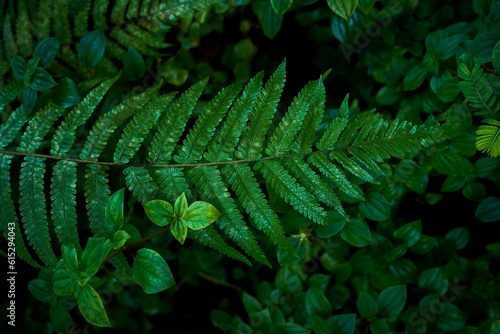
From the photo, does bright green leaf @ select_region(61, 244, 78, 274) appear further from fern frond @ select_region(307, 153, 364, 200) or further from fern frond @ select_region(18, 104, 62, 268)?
fern frond @ select_region(307, 153, 364, 200)

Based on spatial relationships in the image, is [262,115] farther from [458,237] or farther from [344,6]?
[458,237]

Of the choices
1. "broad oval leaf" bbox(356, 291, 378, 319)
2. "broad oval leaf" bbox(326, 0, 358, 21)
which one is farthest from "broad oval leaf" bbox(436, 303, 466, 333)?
"broad oval leaf" bbox(326, 0, 358, 21)

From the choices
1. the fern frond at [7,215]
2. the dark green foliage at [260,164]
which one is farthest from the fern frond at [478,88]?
the fern frond at [7,215]

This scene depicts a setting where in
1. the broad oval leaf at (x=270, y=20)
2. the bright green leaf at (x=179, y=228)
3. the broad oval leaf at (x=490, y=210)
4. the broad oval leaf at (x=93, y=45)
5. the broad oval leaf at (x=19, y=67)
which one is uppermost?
the broad oval leaf at (x=270, y=20)

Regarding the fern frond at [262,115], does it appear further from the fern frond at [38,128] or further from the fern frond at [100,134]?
the fern frond at [38,128]

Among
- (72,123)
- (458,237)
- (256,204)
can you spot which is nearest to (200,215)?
(256,204)

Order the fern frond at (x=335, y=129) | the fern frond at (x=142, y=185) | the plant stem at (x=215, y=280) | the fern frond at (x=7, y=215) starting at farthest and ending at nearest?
the plant stem at (x=215, y=280), the fern frond at (x=7, y=215), the fern frond at (x=142, y=185), the fern frond at (x=335, y=129)
